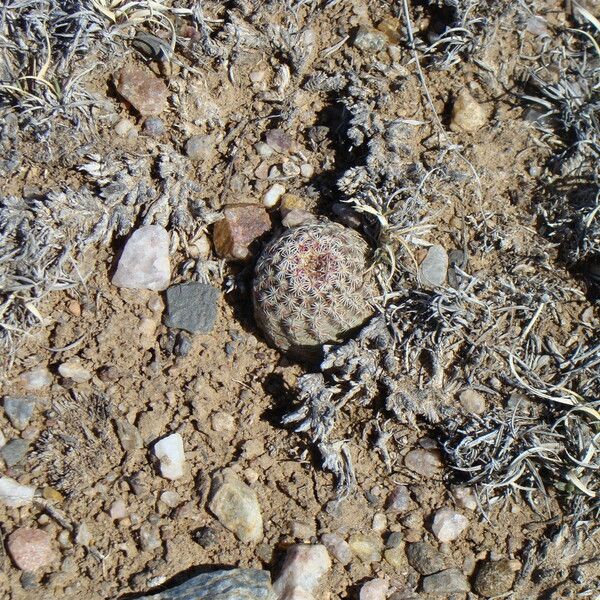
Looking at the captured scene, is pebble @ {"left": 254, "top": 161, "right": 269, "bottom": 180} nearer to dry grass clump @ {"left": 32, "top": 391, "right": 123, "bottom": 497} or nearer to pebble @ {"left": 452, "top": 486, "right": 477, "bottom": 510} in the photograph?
dry grass clump @ {"left": 32, "top": 391, "right": 123, "bottom": 497}

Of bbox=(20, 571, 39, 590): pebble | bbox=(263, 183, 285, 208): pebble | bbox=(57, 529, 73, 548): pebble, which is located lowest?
bbox=(20, 571, 39, 590): pebble

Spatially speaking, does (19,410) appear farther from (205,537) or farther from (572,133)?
(572,133)

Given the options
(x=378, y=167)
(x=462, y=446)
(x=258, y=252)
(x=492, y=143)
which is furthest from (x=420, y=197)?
(x=462, y=446)

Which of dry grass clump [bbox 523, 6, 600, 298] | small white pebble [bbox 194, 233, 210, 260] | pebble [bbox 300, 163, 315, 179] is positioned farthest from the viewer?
pebble [bbox 300, 163, 315, 179]

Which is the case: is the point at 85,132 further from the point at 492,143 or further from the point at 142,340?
the point at 492,143

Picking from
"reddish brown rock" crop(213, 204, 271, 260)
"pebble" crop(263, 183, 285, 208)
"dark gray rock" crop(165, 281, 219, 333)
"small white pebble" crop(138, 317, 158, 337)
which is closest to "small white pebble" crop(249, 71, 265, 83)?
"pebble" crop(263, 183, 285, 208)
